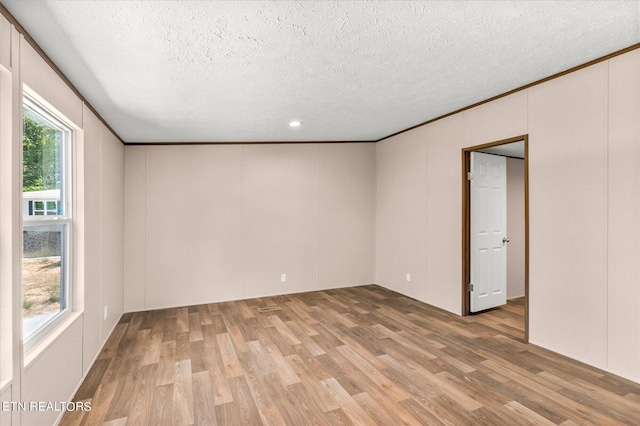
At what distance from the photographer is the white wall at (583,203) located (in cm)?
239

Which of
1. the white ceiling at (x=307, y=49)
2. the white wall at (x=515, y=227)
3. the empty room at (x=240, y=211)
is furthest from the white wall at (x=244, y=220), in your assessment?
the white wall at (x=515, y=227)

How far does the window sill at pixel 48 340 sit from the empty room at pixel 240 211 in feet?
0.05

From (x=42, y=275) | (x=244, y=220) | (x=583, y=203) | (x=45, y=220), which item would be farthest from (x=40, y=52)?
(x=583, y=203)

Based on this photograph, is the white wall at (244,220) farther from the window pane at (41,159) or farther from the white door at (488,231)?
the window pane at (41,159)

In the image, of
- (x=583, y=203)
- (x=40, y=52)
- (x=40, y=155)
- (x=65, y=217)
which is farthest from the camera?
(x=583, y=203)

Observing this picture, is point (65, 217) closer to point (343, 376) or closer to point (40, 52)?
point (40, 52)

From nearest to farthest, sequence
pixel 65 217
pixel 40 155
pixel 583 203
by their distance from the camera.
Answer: pixel 40 155
pixel 65 217
pixel 583 203

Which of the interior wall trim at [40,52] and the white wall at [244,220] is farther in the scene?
the white wall at [244,220]

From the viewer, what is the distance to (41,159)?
2105mm

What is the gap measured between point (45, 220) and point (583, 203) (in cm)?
420

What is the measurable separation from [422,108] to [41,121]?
11.5 ft

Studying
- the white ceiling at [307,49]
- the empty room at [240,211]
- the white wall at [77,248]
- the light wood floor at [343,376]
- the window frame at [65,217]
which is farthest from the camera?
the window frame at [65,217]

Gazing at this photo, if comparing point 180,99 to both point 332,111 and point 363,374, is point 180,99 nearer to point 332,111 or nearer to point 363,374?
point 332,111

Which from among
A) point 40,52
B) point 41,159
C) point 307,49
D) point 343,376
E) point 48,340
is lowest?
point 343,376
